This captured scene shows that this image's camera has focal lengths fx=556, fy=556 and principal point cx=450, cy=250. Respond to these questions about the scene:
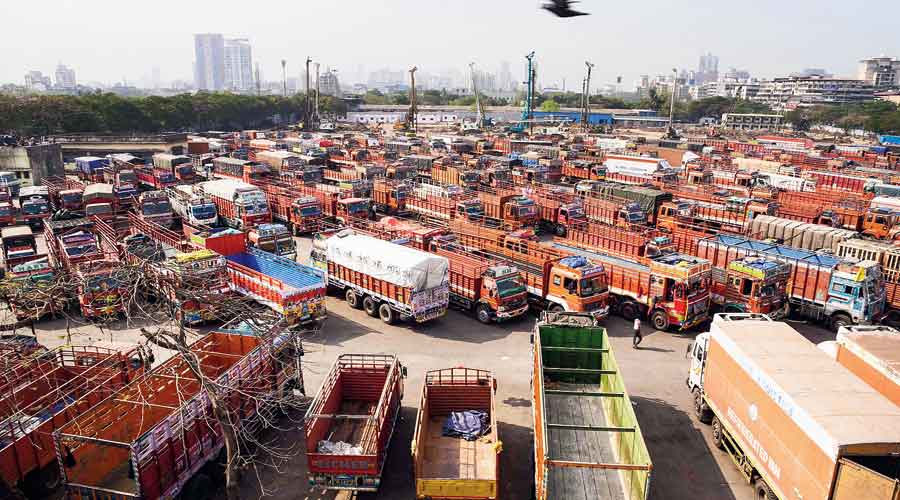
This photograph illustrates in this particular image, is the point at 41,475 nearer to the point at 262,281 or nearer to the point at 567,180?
the point at 262,281

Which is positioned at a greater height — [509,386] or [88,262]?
[88,262]

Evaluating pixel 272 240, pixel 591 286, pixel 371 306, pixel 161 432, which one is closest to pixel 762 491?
pixel 591 286

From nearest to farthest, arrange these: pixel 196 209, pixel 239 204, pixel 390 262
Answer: pixel 390 262
pixel 196 209
pixel 239 204

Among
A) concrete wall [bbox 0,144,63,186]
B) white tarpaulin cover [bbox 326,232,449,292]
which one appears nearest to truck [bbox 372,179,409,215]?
white tarpaulin cover [bbox 326,232,449,292]

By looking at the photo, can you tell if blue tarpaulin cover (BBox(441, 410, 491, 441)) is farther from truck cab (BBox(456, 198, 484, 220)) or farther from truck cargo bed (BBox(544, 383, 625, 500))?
truck cab (BBox(456, 198, 484, 220))

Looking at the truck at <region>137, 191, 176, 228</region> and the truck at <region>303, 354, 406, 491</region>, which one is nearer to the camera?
the truck at <region>303, 354, 406, 491</region>

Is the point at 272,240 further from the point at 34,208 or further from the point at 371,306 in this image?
the point at 34,208
